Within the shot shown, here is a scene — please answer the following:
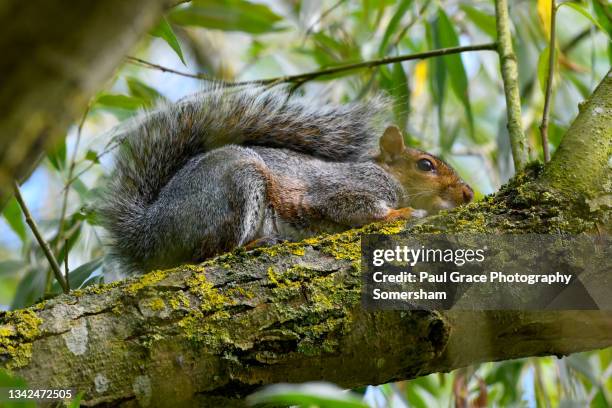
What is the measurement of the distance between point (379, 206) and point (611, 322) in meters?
0.98

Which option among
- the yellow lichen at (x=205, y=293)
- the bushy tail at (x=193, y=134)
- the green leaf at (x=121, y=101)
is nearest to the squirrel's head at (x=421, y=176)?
the bushy tail at (x=193, y=134)

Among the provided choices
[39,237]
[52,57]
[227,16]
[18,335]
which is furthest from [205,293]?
[227,16]

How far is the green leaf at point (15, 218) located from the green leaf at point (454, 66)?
153cm

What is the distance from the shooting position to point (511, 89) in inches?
77.2

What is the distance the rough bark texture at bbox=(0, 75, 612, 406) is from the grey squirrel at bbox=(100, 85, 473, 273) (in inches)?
19.2

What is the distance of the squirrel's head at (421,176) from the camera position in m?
2.41

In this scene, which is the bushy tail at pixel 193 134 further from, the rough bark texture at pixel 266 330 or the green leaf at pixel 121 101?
the rough bark texture at pixel 266 330

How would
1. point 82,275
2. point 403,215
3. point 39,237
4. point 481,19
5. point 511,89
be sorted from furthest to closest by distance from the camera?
1. point 481,19
2. point 82,275
3. point 403,215
4. point 511,89
5. point 39,237

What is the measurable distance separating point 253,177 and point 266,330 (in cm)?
78

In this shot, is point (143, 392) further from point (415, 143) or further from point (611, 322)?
point (415, 143)

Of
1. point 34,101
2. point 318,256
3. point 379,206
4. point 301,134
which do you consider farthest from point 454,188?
point 34,101

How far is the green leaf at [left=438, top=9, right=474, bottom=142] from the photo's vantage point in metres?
2.60

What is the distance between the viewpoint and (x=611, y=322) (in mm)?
1350

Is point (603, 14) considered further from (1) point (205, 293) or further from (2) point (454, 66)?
(1) point (205, 293)
